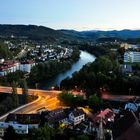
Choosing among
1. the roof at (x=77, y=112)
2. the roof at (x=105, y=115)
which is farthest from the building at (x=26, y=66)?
the roof at (x=105, y=115)

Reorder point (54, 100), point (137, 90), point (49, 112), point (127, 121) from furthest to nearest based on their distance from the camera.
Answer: point (137, 90) < point (54, 100) < point (49, 112) < point (127, 121)

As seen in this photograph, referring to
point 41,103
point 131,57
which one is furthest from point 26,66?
point 41,103

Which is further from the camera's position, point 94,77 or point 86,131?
point 94,77

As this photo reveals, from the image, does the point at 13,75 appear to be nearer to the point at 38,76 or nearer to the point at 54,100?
the point at 38,76

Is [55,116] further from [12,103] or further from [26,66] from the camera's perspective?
[26,66]

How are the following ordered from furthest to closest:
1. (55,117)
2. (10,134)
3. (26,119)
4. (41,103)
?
(41,103), (55,117), (26,119), (10,134)

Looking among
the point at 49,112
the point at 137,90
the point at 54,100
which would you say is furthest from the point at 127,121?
the point at 137,90
